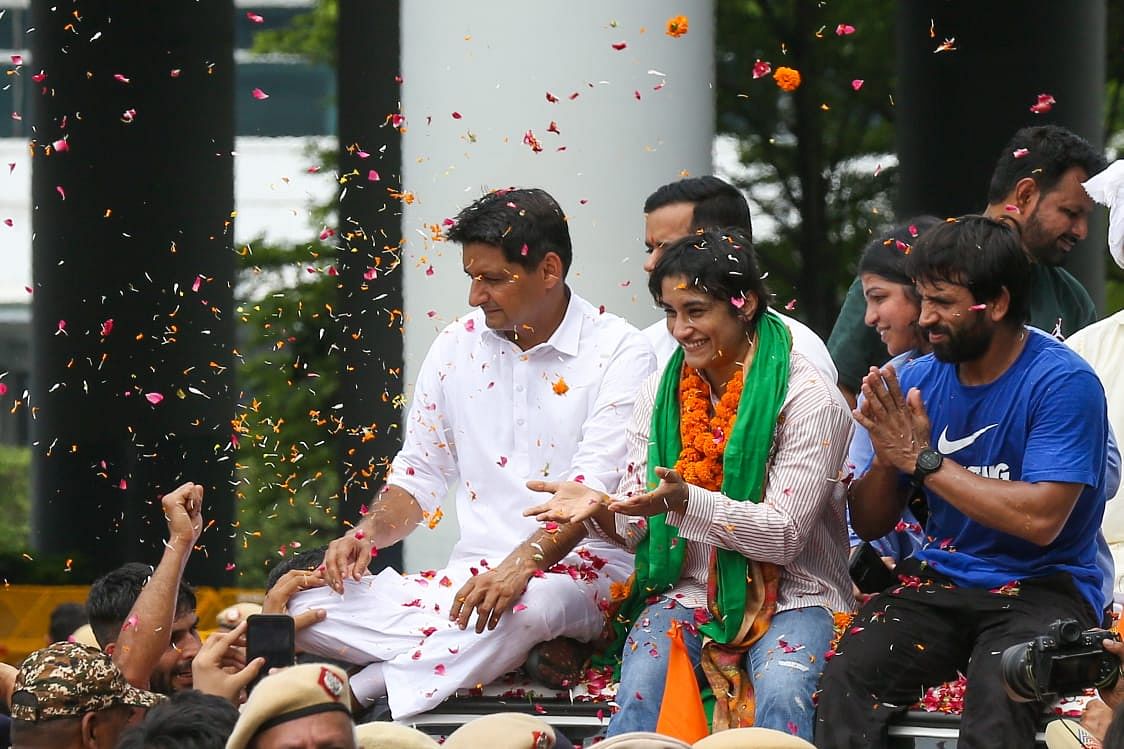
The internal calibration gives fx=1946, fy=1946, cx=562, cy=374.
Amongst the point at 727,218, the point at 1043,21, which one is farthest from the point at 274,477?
the point at 727,218

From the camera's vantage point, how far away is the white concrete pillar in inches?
291

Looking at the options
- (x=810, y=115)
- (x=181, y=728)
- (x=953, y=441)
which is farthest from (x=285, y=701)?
(x=810, y=115)

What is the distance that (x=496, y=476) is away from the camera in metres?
5.70

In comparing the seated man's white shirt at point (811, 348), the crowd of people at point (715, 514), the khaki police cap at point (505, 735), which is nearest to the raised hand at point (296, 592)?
the crowd of people at point (715, 514)

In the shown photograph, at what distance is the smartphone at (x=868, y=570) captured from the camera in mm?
5410

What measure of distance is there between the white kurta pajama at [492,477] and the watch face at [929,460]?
0.99 m

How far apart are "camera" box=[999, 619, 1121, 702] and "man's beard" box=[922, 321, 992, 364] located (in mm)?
899

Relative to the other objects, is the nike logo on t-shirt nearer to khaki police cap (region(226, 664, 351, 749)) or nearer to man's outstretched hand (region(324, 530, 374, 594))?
man's outstretched hand (region(324, 530, 374, 594))

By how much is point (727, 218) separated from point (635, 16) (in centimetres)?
171

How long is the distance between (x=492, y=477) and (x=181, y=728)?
196 cm

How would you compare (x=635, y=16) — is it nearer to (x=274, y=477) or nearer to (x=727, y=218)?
(x=727, y=218)

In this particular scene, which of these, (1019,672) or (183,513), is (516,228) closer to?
(183,513)

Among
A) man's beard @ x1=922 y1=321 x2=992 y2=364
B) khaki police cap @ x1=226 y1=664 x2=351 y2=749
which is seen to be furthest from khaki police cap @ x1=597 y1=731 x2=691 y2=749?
man's beard @ x1=922 y1=321 x2=992 y2=364

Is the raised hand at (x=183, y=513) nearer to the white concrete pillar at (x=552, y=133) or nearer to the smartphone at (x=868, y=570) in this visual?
the smartphone at (x=868, y=570)
